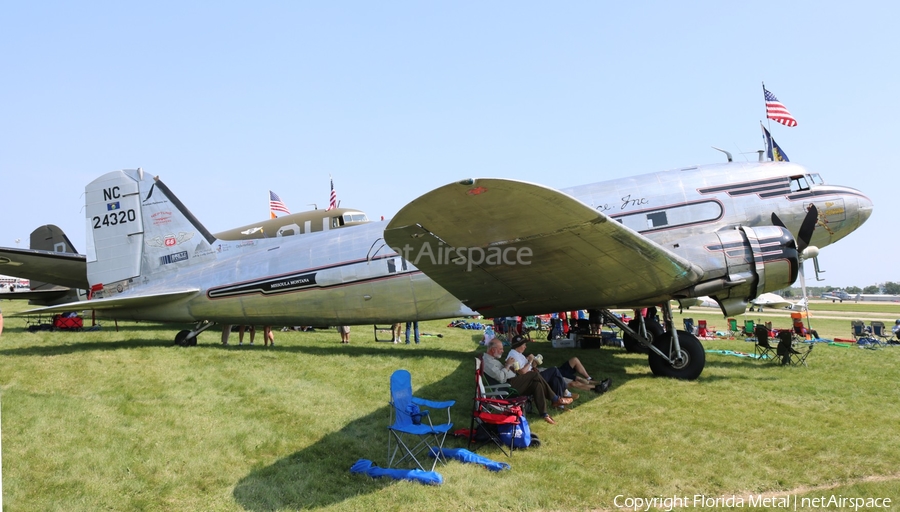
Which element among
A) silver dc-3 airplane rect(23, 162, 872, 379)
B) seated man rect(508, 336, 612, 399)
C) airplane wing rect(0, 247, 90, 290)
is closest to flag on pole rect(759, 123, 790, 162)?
silver dc-3 airplane rect(23, 162, 872, 379)

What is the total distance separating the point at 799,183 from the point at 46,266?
19.7m

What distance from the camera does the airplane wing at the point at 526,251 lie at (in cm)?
538

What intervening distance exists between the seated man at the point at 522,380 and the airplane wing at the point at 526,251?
1.18 metres

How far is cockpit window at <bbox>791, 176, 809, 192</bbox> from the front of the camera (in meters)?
9.93

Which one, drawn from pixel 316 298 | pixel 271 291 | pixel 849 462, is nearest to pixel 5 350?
pixel 271 291

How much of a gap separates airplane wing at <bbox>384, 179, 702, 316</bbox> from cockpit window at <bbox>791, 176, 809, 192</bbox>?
10.6ft

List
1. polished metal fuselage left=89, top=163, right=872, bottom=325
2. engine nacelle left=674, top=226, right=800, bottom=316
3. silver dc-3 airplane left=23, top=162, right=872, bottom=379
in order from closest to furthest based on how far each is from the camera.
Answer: silver dc-3 airplane left=23, top=162, right=872, bottom=379 < engine nacelle left=674, top=226, right=800, bottom=316 < polished metal fuselage left=89, top=163, right=872, bottom=325

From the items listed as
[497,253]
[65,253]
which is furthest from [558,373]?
[65,253]

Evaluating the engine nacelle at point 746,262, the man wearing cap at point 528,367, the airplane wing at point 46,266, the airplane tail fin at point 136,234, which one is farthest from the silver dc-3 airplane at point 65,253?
the engine nacelle at point 746,262

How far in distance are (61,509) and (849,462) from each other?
701 cm

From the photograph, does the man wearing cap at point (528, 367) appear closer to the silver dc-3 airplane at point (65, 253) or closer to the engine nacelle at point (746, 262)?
the engine nacelle at point (746, 262)

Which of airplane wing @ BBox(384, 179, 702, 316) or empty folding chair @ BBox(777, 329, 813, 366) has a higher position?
airplane wing @ BBox(384, 179, 702, 316)

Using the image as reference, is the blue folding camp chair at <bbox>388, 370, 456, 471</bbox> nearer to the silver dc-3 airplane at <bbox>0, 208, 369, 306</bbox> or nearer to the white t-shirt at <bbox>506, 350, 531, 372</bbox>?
the white t-shirt at <bbox>506, 350, 531, 372</bbox>

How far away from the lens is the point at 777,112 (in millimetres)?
13852
